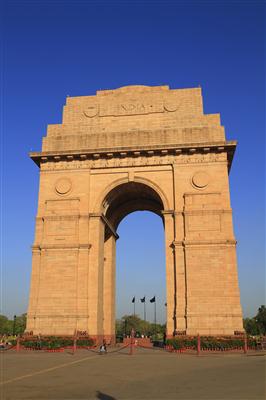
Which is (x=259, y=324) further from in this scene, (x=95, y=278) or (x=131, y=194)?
(x=95, y=278)

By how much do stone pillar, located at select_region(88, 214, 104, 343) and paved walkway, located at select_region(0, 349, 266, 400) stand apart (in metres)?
10.0

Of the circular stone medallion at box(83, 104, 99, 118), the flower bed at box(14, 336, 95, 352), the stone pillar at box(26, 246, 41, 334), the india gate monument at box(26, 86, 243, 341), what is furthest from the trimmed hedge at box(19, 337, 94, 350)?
the circular stone medallion at box(83, 104, 99, 118)

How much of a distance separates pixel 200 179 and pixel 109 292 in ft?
37.6

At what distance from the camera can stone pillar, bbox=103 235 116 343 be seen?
3263cm

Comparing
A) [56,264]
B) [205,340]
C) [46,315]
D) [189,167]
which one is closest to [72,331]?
[46,315]

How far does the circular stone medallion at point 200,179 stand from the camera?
28.8 meters

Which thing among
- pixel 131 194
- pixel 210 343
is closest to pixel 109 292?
pixel 131 194

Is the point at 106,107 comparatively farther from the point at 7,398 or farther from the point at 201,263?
the point at 7,398

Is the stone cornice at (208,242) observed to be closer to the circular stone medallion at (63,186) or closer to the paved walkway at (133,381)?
the circular stone medallion at (63,186)

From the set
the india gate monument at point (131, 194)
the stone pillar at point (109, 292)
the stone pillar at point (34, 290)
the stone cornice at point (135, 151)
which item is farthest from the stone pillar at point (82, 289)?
the stone cornice at point (135, 151)

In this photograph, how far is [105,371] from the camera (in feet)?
48.1

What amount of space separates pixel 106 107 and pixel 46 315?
15.7 meters

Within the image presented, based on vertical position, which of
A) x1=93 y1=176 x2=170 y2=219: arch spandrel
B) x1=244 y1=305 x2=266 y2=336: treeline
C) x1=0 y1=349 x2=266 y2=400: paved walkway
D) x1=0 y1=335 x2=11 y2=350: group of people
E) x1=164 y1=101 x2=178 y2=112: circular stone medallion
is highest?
x1=164 y1=101 x2=178 y2=112: circular stone medallion

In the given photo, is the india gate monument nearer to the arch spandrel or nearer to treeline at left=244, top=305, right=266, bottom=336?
the arch spandrel
